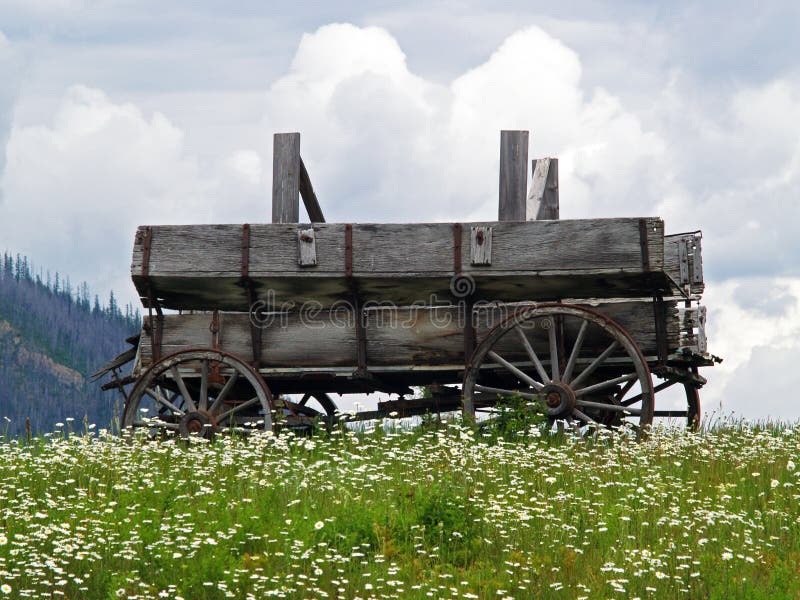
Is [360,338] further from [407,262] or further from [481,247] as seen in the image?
[481,247]

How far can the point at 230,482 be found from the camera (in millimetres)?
7008

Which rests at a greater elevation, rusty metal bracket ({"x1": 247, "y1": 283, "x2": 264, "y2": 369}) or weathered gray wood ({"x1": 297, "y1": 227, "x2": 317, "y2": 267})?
weathered gray wood ({"x1": 297, "y1": 227, "x2": 317, "y2": 267})

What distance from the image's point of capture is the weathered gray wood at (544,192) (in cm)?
1061

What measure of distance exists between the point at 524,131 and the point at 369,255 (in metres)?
2.17

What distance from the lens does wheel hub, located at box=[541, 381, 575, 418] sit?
29.1 ft

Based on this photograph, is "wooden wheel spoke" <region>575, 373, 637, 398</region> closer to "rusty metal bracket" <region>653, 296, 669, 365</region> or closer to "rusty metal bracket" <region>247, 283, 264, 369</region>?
"rusty metal bracket" <region>653, 296, 669, 365</region>

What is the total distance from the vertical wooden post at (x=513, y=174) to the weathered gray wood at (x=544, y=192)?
73cm

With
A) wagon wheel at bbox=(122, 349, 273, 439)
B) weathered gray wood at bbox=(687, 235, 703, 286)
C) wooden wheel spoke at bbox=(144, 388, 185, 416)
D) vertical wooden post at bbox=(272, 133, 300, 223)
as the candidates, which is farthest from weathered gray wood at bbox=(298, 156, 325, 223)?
weathered gray wood at bbox=(687, 235, 703, 286)

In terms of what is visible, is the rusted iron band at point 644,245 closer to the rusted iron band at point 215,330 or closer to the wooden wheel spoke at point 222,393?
the wooden wheel spoke at point 222,393

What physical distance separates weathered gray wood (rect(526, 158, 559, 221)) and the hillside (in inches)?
5153

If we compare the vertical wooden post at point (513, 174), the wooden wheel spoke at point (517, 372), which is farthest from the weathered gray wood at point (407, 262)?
the wooden wheel spoke at point (517, 372)

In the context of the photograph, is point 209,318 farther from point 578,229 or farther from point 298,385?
point 578,229

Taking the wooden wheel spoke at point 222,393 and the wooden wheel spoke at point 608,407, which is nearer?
the wooden wheel spoke at point 608,407

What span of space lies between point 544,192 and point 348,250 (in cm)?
262
